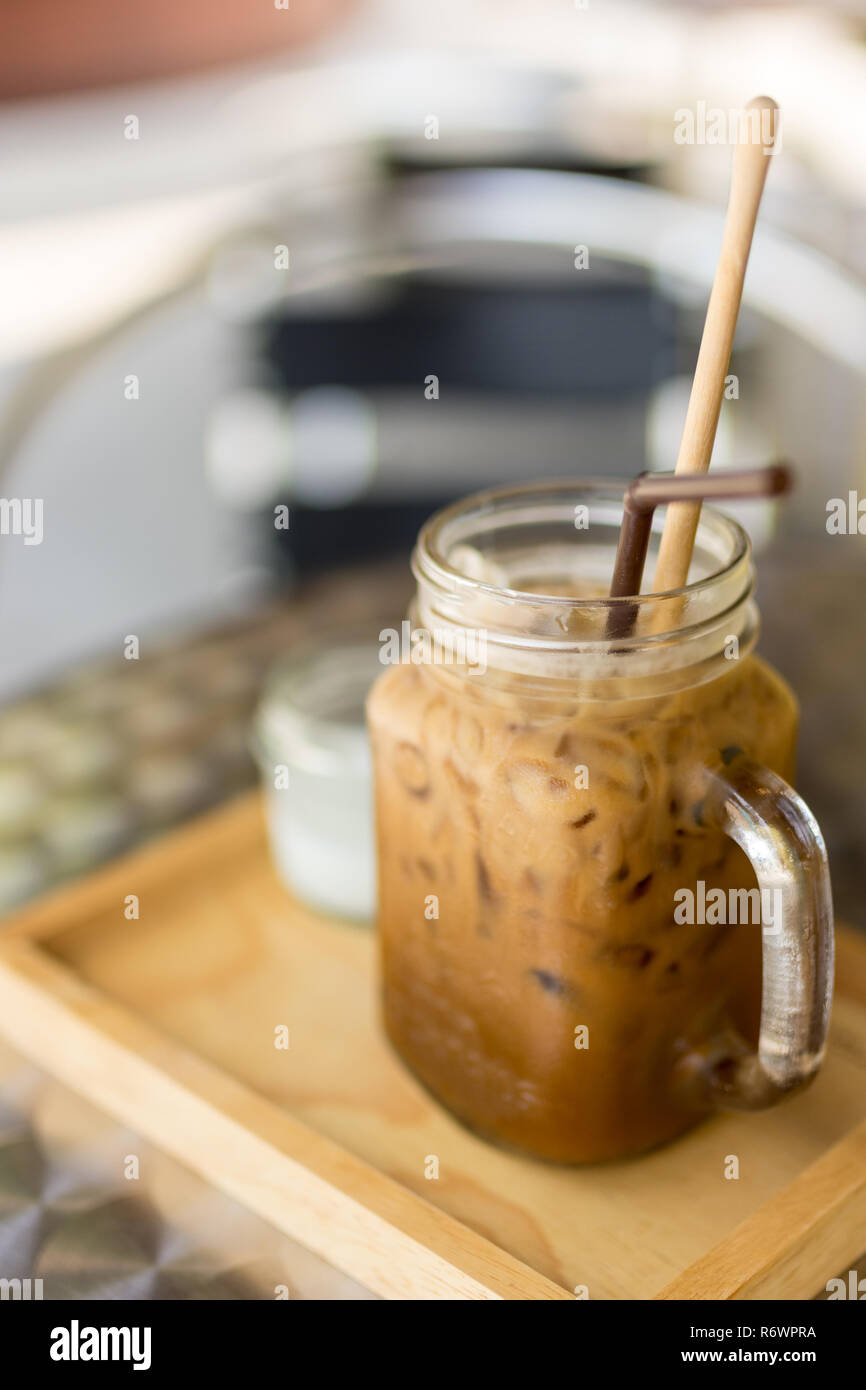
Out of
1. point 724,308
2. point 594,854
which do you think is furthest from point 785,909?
point 724,308

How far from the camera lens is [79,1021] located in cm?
63

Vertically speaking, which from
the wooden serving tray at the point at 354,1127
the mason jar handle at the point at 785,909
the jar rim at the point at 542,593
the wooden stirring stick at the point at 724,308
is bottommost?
the wooden serving tray at the point at 354,1127

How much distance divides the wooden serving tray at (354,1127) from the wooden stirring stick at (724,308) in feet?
0.87

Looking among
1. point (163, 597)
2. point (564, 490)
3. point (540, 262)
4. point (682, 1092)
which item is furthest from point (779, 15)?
point (682, 1092)

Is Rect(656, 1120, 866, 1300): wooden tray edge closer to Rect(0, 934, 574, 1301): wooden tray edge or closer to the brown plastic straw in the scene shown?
Rect(0, 934, 574, 1301): wooden tray edge

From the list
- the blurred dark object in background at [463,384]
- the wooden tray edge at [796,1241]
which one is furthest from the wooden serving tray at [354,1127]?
the blurred dark object in background at [463,384]

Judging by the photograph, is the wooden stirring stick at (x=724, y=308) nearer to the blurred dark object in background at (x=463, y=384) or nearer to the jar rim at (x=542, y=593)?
the jar rim at (x=542, y=593)

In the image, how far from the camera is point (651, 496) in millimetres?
445

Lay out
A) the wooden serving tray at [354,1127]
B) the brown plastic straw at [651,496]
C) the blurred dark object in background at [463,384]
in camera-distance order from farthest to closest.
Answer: the blurred dark object in background at [463,384]
the wooden serving tray at [354,1127]
the brown plastic straw at [651,496]

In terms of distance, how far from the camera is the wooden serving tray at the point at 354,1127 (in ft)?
1.67

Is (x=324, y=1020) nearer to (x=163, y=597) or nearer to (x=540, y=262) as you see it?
(x=540, y=262)

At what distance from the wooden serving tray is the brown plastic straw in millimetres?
248

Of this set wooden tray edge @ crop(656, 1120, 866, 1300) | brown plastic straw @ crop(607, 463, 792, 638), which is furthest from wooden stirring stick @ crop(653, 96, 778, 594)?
wooden tray edge @ crop(656, 1120, 866, 1300)
